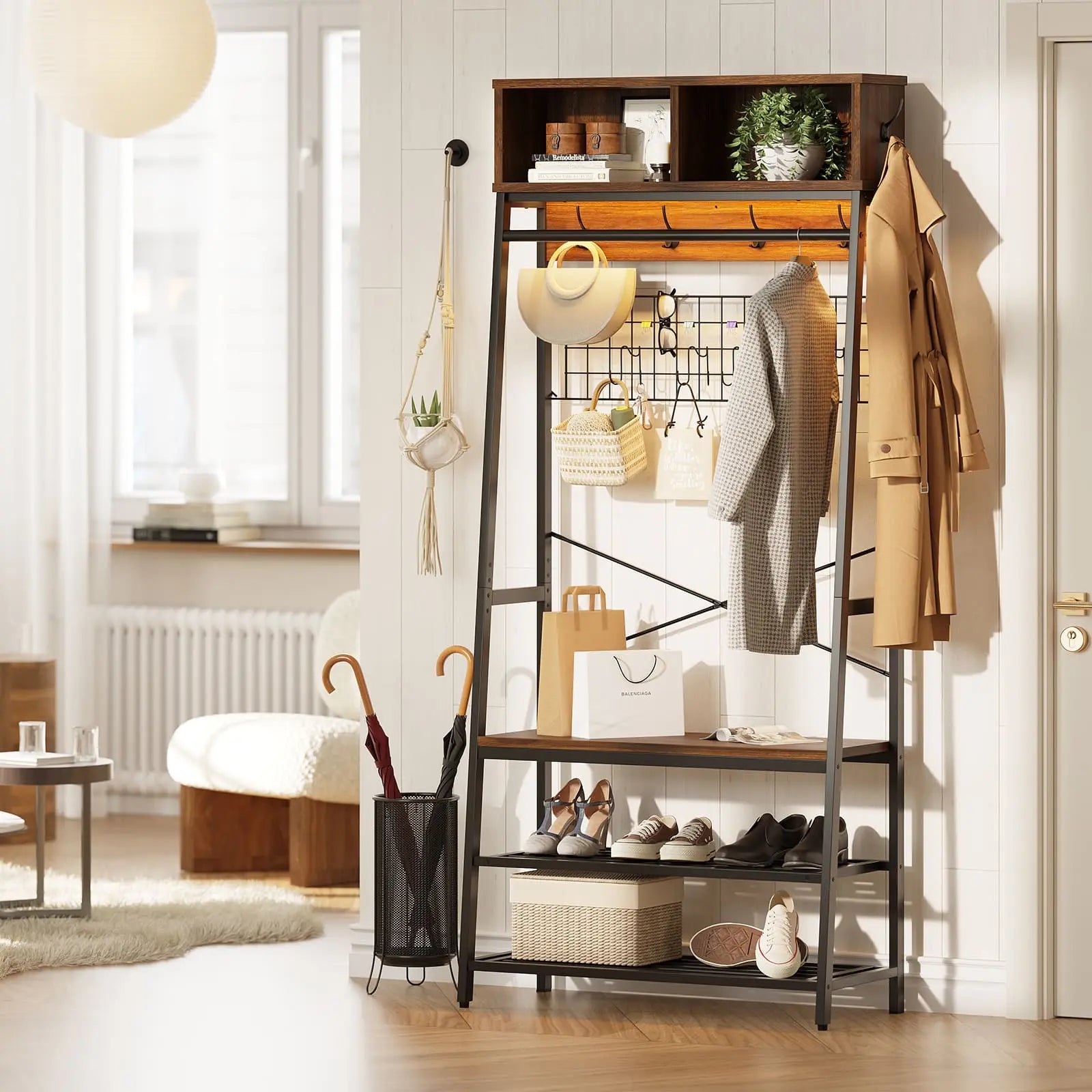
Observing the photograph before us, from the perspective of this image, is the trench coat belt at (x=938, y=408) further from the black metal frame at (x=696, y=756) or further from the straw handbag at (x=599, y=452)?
the straw handbag at (x=599, y=452)

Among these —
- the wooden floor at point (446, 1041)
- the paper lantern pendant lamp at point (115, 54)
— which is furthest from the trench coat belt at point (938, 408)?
the paper lantern pendant lamp at point (115, 54)

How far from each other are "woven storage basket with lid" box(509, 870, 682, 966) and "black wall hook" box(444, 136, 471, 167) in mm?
1690

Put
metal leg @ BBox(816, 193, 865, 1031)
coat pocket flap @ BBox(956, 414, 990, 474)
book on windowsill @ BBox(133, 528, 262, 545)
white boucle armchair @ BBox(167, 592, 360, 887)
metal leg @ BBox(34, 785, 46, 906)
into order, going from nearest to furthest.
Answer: metal leg @ BBox(816, 193, 865, 1031), coat pocket flap @ BBox(956, 414, 990, 474), metal leg @ BBox(34, 785, 46, 906), white boucle armchair @ BBox(167, 592, 360, 887), book on windowsill @ BBox(133, 528, 262, 545)

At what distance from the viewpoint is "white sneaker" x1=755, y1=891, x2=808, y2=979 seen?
150 inches

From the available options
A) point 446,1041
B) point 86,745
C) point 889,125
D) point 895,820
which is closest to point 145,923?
point 86,745

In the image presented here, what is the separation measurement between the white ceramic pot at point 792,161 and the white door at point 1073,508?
0.55 m

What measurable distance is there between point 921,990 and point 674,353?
1575 mm

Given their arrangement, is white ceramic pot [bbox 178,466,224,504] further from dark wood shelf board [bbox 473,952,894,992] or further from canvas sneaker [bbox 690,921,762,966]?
canvas sneaker [bbox 690,921,762,966]

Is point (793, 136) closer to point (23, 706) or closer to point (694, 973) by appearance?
point (694, 973)

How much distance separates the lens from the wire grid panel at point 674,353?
4.19 m

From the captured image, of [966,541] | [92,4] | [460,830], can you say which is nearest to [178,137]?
[92,4]

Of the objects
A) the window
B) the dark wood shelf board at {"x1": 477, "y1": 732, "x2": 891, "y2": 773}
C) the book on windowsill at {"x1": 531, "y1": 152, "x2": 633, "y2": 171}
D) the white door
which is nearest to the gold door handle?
the white door

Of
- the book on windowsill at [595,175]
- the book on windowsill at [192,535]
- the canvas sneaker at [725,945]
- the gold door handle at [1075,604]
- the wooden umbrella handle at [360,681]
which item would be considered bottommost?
the canvas sneaker at [725,945]

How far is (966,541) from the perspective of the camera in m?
4.05
